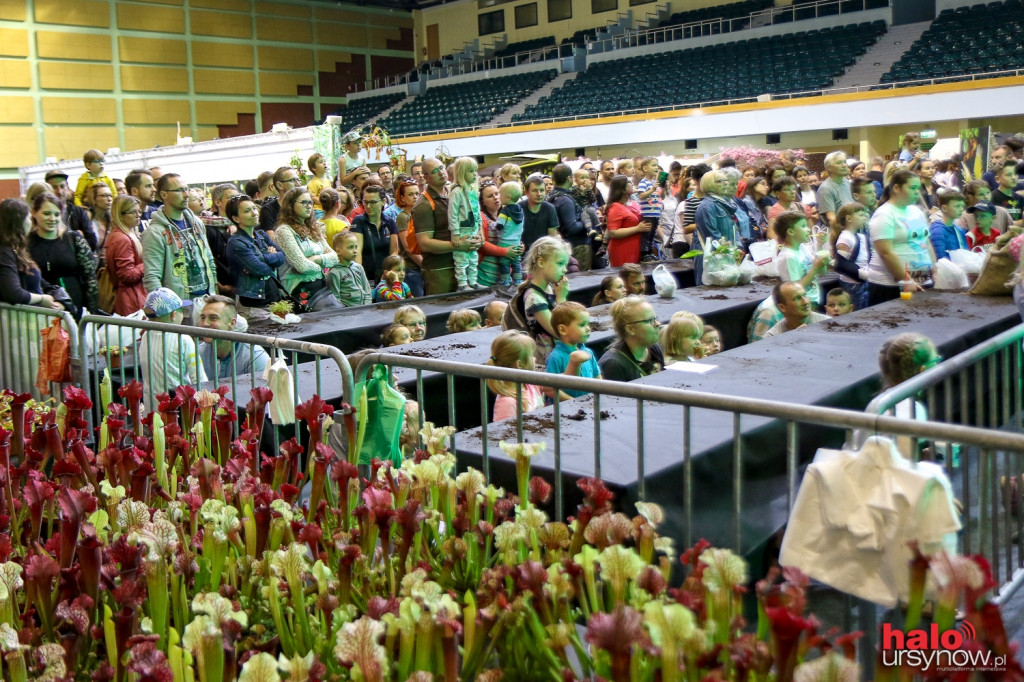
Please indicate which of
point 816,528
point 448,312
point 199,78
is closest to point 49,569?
point 816,528

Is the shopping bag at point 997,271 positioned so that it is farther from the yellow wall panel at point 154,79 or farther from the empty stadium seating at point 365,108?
the empty stadium seating at point 365,108

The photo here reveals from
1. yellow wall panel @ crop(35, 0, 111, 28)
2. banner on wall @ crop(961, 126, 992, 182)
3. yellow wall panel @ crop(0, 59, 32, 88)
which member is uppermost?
yellow wall panel @ crop(35, 0, 111, 28)

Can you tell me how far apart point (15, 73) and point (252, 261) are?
50.8ft

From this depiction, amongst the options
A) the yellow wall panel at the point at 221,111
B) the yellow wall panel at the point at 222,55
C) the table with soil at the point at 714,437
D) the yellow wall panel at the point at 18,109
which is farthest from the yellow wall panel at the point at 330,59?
the table with soil at the point at 714,437

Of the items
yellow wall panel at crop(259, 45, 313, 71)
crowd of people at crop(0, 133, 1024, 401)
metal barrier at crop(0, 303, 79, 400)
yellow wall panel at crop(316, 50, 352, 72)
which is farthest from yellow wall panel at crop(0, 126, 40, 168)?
metal barrier at crop(0, 303, 79, 400)

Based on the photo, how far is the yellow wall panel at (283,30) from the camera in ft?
69.6

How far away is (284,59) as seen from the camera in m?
21.7

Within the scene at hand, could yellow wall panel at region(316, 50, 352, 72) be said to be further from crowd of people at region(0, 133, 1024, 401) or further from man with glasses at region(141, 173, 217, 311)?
man with glasses at region(141, 173, 217, 311)

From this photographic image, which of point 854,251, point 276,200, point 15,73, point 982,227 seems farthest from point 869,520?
point 15,73

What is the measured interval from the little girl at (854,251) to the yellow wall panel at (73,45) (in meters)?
17.0

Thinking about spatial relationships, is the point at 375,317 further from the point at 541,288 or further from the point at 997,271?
the point at 997,271

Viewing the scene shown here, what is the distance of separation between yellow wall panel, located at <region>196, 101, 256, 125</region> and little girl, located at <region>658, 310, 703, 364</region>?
18675 mm

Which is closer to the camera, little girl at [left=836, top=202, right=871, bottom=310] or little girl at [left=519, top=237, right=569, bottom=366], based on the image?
little girl at [left=519, top=237, right=569, bottom=366]

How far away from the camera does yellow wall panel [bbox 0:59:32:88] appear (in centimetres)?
1728
